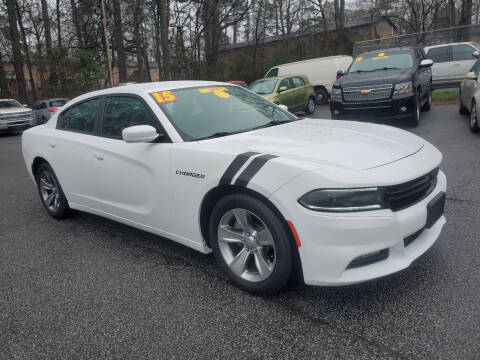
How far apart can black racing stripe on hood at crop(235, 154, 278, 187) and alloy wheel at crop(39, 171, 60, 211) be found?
297 centimetres

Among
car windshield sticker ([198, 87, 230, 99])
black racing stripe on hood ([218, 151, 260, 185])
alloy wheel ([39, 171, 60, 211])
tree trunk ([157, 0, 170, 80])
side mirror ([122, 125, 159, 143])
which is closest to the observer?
black racing stripe on hood ([218, 151, 260, 185])

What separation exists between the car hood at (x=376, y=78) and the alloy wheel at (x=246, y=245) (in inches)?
278

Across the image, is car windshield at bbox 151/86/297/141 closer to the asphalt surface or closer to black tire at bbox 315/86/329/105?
the asphalt surface

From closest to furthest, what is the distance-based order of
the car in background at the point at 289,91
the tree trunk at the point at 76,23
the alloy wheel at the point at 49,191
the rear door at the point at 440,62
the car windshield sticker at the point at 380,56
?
the alloy wheel at the point at 49,191 < the car windshield sticker at the point at 380,56 < the car in background at the point at 289,91 < the rear door at the point at 440,62 < the tree trunk at the point at 76,23

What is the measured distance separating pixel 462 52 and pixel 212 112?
15078mm

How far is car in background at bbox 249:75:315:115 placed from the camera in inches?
545

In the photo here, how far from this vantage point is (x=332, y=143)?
9.97 feet

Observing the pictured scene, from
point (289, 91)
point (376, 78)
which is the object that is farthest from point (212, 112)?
point (289, 91)

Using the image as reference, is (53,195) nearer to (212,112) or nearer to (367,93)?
(212,112)

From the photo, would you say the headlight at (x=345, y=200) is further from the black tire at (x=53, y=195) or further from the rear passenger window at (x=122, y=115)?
the black tire at (x=53, y=195)

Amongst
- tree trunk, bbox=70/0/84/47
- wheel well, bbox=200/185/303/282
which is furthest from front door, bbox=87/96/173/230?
tree trunk, bbox=70/0/84/47

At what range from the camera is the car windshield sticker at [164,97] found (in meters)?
3.67

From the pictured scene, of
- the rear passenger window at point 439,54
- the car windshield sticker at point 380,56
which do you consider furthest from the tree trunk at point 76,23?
the car windshield sticker at point 380,56

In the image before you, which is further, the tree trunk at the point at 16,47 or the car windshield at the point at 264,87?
the tree trunk at the point at 16,47
